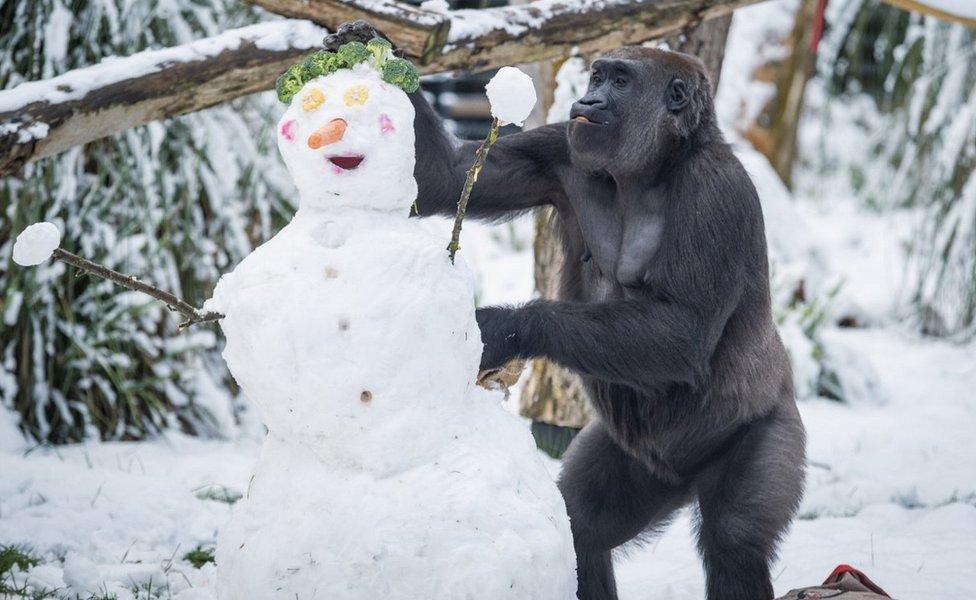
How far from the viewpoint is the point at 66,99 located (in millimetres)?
2705

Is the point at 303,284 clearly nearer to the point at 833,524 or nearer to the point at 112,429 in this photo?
the point at 833,524

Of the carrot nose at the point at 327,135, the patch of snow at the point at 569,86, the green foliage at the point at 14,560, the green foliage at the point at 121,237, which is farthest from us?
the green foliage at the point at 121,237

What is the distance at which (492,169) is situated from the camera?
2764mm

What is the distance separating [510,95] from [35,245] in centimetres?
85

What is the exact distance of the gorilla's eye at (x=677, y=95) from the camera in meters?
2.58

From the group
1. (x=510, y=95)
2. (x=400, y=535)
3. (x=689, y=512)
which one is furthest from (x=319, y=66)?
(x=689, y=512)

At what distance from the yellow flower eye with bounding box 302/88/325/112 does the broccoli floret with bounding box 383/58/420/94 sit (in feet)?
0.45

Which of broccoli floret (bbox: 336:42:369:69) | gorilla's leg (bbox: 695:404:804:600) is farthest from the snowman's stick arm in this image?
gorilla's leg (bbox: 695:404:804:600)

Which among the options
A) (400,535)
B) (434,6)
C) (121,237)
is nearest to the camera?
(400,535)

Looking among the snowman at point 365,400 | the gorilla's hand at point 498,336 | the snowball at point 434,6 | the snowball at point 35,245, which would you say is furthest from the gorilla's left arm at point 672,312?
the snowball at point 434,6

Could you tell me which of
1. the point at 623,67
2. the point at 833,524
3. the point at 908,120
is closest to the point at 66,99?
the point at 623,67

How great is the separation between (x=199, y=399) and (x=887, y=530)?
2558 mm

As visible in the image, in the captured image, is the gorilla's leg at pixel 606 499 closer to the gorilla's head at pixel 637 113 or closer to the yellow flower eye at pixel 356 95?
the gorilla's head at pixel 637 113

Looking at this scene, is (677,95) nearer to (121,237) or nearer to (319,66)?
(319,66)
